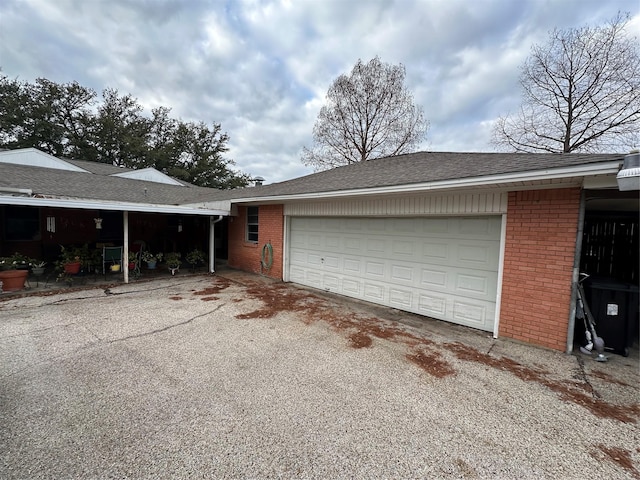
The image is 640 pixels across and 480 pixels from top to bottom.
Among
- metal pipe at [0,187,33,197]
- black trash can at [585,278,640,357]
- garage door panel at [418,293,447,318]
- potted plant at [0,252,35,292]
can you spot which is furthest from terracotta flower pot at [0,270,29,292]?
black trash can at [585,278,640,357]

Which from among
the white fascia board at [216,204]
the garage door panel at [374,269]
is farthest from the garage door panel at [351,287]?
the white fascia board at [216,204]

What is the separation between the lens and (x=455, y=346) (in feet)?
13.0

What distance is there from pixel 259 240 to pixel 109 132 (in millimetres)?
24889

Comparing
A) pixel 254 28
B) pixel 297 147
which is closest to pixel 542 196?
pixel 254 28

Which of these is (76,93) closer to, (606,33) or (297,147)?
(297,147)

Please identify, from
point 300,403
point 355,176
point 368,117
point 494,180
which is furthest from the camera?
point 368,117

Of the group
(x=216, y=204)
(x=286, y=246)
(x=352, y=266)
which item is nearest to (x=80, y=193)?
(x=216, y=204)

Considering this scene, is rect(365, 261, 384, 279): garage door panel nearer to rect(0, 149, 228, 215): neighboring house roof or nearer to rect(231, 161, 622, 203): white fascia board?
rect(231, 161, 622, 203): white fascia board

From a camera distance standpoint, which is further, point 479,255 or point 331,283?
point 331,283

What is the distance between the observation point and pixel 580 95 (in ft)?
42.4

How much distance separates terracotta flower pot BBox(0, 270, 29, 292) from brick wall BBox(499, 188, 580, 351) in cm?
1007

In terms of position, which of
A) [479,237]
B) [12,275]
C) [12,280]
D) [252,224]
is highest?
[252,224]

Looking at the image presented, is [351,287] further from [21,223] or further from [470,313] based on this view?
[21,223]

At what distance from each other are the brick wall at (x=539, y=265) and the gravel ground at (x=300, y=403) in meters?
0.42
